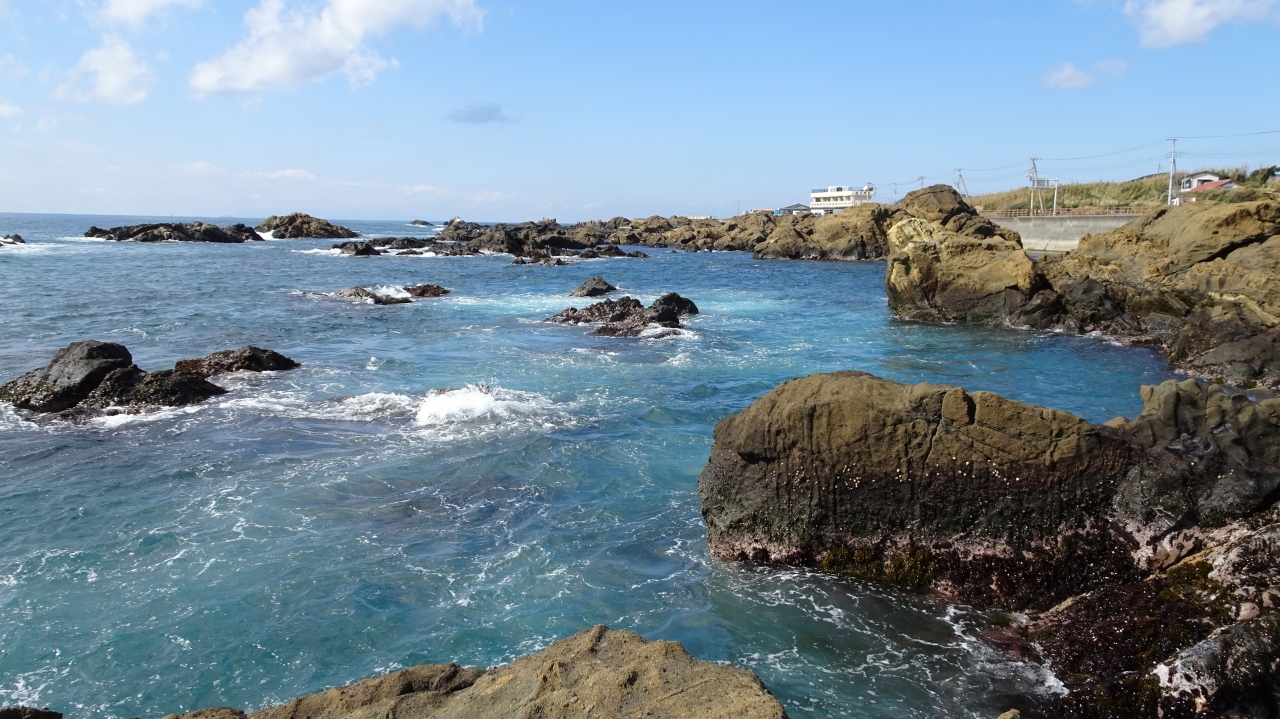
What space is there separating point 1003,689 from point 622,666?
11.5ft

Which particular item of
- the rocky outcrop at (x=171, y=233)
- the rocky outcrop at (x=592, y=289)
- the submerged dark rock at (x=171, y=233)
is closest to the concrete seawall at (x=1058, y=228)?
the rocky outcrop at (x=592, y=289)

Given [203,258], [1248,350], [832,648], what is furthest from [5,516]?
[203,258]

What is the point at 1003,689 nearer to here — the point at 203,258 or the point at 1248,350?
the point at 1248,350

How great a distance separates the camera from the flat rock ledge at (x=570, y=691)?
401 centimetres

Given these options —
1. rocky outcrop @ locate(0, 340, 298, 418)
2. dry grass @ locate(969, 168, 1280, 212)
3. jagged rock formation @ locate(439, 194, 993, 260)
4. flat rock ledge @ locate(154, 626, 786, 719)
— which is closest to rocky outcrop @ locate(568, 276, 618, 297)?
rocky outcrop @ locate(0, 340, 298, 418)

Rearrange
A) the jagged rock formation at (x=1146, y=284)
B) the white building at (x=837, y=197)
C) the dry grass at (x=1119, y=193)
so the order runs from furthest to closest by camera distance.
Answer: the white building at (x=837, y=197)
the dry grass at (x=1119, y=193)
the jagged rock formation at (x=1146, y=284)

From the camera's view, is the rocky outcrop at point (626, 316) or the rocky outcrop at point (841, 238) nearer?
the rocky outcrop at point (626, 316)

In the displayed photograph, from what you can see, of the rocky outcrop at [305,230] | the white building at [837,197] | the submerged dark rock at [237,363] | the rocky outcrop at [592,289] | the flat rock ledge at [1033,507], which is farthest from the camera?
the white building at [837,197]

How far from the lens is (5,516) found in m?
9.80

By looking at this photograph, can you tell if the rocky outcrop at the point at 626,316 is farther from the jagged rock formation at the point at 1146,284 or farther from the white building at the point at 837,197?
the white building at the point at 837,197

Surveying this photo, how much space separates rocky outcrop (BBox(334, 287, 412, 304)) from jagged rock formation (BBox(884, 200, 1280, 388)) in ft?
67.0

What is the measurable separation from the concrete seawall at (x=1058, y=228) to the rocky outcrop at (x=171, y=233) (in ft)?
246

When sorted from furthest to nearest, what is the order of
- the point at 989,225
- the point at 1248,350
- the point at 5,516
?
the point at 989,225 → the point at 1248,350 → the point at 5,516

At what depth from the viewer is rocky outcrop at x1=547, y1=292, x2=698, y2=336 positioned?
24766 mm
